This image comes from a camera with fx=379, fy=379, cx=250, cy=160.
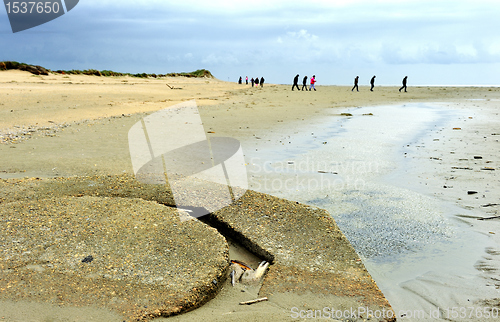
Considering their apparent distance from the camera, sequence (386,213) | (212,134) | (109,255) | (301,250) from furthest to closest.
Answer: (212,134), (386,213), (301,250), (109,255)

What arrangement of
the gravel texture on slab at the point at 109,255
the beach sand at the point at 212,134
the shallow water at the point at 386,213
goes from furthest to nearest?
the beach sand at the point at 212,134
the shallow water at the point at 386,213
the gravel texture on slab at the point at 109,255

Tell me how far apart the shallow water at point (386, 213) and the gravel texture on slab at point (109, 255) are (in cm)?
143

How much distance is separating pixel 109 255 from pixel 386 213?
118 inches

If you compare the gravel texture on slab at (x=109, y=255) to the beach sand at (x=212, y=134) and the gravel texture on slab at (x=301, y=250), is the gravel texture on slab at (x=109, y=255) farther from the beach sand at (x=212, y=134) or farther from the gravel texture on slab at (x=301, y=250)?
the gravel texture on slab at (x=301, y=250)

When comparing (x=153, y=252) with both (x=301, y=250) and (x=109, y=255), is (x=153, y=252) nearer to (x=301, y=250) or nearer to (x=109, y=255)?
(x=109, y=255)

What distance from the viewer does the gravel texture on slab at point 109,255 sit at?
2.43 meters

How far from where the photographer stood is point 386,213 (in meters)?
4.32

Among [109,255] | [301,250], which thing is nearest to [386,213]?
[301,250]

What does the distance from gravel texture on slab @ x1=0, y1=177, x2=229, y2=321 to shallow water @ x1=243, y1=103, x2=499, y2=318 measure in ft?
4.68

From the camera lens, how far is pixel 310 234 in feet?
11.4

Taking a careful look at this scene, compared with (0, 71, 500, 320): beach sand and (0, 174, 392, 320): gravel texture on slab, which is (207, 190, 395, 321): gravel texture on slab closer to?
(0, 174, 392, 320): gravel texture on slab

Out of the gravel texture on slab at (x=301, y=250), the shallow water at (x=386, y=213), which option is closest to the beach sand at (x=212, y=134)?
the gravel texture on slab at (x=301, y=250)

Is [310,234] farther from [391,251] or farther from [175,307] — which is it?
[175,307]

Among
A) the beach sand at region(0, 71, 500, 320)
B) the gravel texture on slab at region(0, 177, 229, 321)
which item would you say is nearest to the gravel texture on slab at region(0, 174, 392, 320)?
the gravel texture on slab at region(0, 177, 229, 321)
